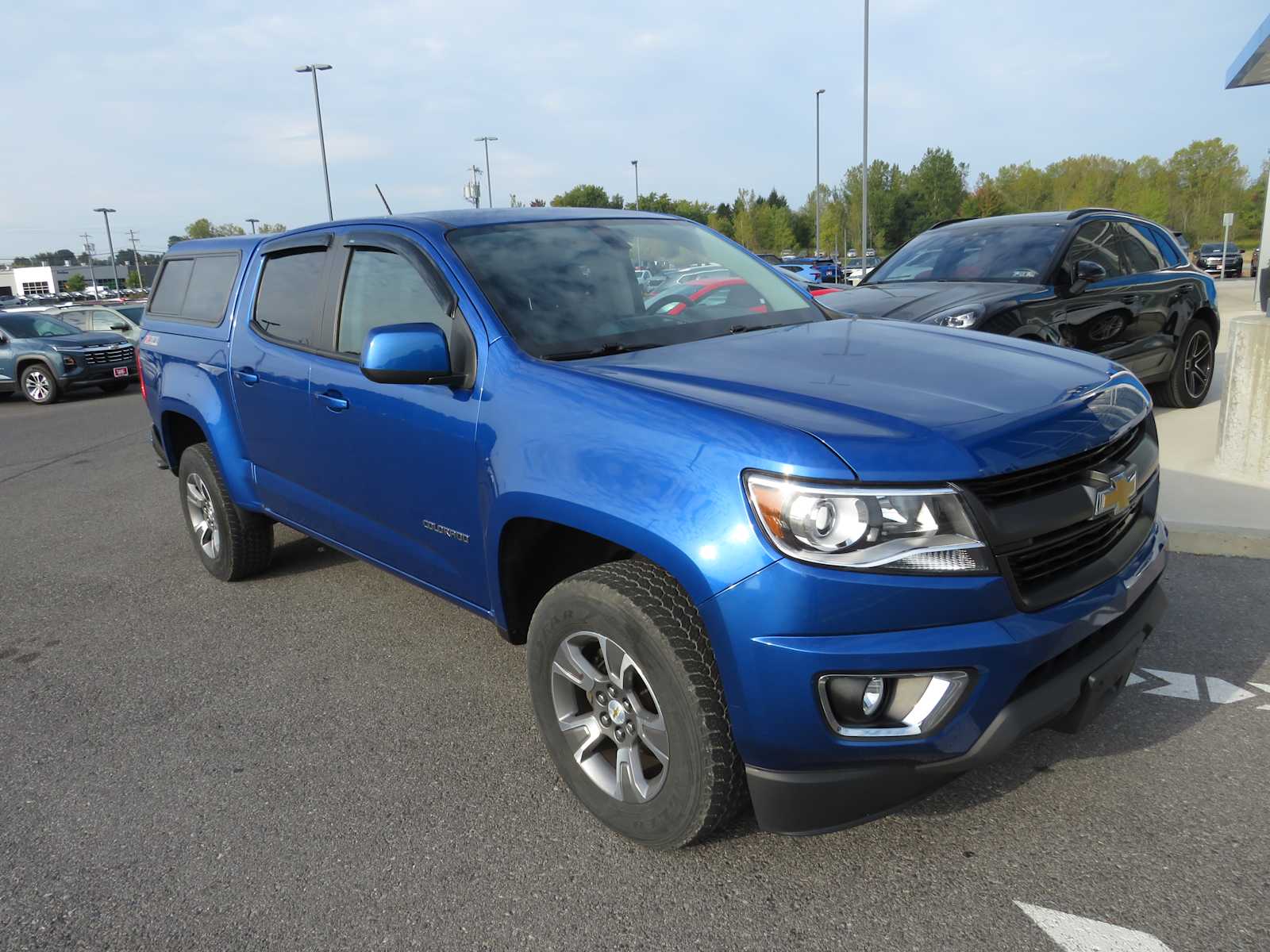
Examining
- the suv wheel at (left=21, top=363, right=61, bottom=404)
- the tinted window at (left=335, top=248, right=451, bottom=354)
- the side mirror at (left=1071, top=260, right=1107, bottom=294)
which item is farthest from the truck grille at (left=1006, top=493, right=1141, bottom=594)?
the suv wheel at (left=21, top=363, right=61, bottom=404)

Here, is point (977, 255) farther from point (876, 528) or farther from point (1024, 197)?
point (1024, 197)

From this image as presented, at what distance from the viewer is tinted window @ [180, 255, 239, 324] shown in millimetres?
4707

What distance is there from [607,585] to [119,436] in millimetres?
10816

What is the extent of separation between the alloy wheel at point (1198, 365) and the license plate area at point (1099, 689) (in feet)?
21.0

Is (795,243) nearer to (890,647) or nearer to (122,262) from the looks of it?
(890,647)

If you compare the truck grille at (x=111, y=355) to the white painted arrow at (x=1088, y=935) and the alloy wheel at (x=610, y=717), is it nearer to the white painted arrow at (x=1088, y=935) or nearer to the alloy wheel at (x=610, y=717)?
the alloy wheel at (x=610, y=717)

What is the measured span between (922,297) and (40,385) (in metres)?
15.3

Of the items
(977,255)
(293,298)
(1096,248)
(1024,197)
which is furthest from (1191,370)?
(1024,197)

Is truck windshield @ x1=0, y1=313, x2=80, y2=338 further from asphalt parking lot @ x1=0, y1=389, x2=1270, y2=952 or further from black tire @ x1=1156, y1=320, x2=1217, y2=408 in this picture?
black tire @ x1=1156, y1=320, x2=1217, y2=408

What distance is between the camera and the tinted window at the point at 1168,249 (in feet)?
26.2

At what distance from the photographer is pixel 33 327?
16938 millimetres

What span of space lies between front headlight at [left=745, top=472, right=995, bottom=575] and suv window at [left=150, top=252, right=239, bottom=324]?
3.50 m

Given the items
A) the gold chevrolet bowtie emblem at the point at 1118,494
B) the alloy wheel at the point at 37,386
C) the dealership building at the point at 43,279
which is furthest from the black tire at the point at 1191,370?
the dealership building at the point at 43,279

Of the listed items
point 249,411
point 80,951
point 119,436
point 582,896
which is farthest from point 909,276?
point 119,436
